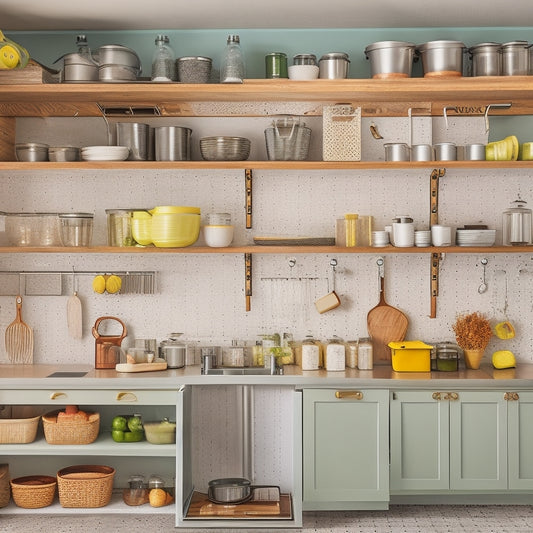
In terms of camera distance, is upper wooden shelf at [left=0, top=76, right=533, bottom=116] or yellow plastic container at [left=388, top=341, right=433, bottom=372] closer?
upper wooden shelf at [left=0, top=76, right=533, bottom=116]

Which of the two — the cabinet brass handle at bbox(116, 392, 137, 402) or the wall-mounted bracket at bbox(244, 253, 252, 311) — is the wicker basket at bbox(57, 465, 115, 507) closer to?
the cabinet brass handle at bbox(116, 392, 137, 402)

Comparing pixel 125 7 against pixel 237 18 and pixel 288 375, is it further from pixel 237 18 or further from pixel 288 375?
pixel 288 375

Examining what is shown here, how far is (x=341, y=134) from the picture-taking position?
4375 mm

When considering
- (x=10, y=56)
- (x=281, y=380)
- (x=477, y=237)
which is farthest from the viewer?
(x=477, y=237)

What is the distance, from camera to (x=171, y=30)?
15.2ft

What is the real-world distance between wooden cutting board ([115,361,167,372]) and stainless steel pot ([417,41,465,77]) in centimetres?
222

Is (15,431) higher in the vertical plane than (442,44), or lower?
lower

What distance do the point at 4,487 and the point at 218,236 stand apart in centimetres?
183

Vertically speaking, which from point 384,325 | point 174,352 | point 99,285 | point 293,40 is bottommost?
point 174,352

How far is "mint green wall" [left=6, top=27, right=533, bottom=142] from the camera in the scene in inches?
181

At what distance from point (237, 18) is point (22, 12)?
119 centimetres

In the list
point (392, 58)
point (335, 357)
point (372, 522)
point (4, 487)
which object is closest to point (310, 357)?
point (335, 357)

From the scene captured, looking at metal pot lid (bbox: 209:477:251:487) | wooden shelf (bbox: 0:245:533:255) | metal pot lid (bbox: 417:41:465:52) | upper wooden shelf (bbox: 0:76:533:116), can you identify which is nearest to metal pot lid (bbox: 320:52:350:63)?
upper wooden shelf (bbox: 0:76:533:116)

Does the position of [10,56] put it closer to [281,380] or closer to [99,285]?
[99,285]
